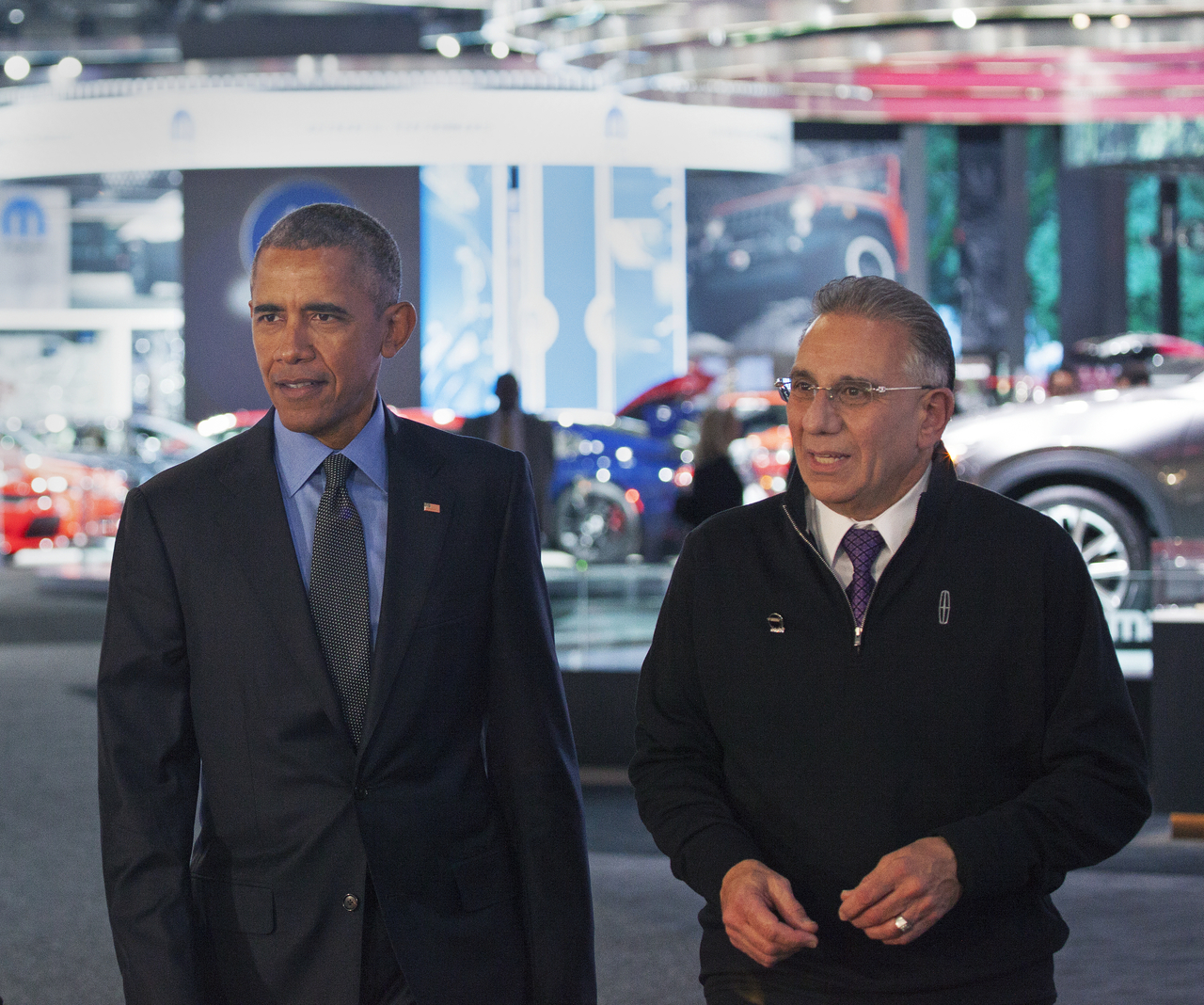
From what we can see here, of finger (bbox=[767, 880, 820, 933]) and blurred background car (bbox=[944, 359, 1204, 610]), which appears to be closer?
finger (bbox=[767, 880, 820, 933])

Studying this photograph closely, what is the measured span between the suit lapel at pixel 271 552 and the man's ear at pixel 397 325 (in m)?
0.22

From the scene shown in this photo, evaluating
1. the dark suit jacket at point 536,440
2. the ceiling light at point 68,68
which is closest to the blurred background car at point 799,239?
the ceiling light at point 68,68

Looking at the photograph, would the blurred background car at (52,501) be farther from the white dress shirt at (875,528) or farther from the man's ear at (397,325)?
the white dress shirt at (875,528)

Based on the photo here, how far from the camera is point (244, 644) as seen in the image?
2055 millimetres

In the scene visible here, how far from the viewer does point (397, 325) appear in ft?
7.32

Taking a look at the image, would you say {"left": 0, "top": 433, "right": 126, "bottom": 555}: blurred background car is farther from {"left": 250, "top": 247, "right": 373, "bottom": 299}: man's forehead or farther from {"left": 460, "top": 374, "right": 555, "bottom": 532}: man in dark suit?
{"left": 250, "top": 247, "right": 373, "bottom": 299}: man's forehead

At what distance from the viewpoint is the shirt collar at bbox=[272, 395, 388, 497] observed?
7.14 ft

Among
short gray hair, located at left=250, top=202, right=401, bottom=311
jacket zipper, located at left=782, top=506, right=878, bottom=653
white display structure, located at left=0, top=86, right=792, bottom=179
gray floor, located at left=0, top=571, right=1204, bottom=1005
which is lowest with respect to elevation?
gray floor, located at left=0, top=571, right=1204, bottom=1005

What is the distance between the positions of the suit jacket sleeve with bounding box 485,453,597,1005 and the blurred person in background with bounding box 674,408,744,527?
6.32 meters

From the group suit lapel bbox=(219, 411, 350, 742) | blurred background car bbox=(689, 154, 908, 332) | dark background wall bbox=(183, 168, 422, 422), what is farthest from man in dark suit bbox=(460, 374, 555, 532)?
blurred background car bbox=(689, 154, 908, 332)

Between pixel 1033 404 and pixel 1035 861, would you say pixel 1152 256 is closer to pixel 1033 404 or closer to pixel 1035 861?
pixel 1033 404

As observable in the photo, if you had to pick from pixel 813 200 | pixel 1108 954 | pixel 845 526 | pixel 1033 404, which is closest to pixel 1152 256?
pixel 813 200

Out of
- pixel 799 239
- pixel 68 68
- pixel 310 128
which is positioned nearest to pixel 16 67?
pixel 68 68

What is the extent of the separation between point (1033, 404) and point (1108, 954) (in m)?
4.39
